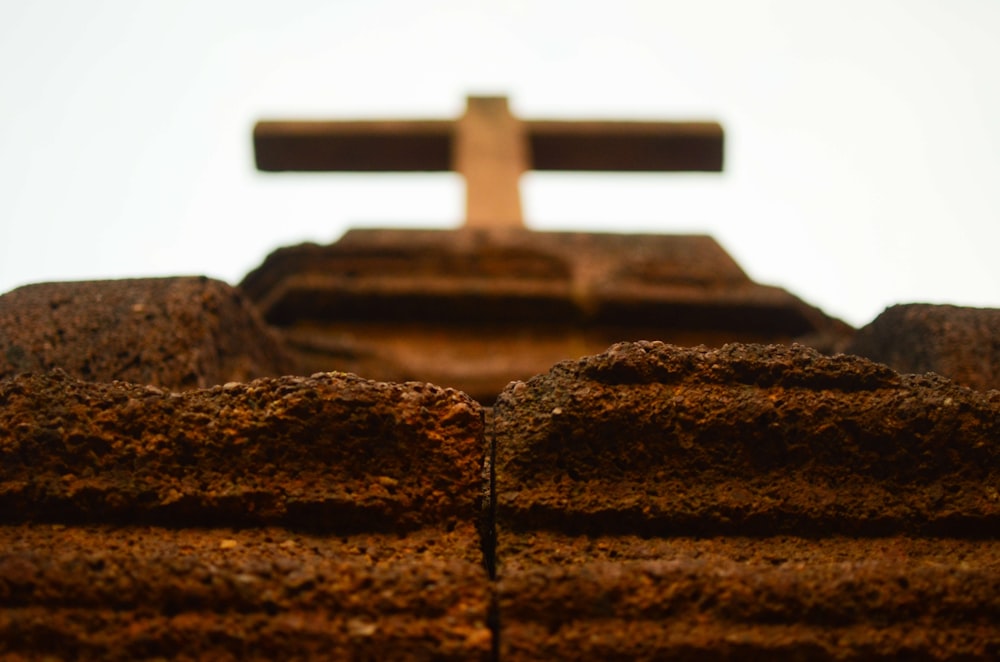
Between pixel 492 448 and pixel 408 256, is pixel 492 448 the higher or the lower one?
the lower one

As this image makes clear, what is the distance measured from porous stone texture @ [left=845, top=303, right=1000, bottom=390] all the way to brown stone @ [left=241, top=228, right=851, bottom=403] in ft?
2.19

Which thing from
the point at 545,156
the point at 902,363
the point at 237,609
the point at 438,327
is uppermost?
the point at 545,156

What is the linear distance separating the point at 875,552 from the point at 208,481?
84 centimetres

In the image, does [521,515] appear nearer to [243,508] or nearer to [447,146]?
[243,508]

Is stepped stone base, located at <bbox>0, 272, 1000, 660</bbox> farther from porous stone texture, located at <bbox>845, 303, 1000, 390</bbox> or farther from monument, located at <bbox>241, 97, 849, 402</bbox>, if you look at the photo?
monument, located at <bbox>241, 97, 849, 402</bbox>

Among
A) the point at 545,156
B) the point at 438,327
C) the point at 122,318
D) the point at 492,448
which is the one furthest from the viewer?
the point at 545,156

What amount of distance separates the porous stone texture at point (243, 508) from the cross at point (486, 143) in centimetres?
310

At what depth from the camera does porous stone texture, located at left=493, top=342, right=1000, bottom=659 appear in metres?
1.08

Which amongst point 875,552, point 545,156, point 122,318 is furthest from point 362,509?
point 545,156

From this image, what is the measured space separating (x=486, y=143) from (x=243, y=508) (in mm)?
3232

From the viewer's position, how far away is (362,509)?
1234mm

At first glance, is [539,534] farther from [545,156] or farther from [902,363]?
[545,156]

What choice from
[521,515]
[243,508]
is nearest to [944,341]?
[521,515]

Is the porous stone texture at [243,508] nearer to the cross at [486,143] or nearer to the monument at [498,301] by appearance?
the monument at [498,301]
